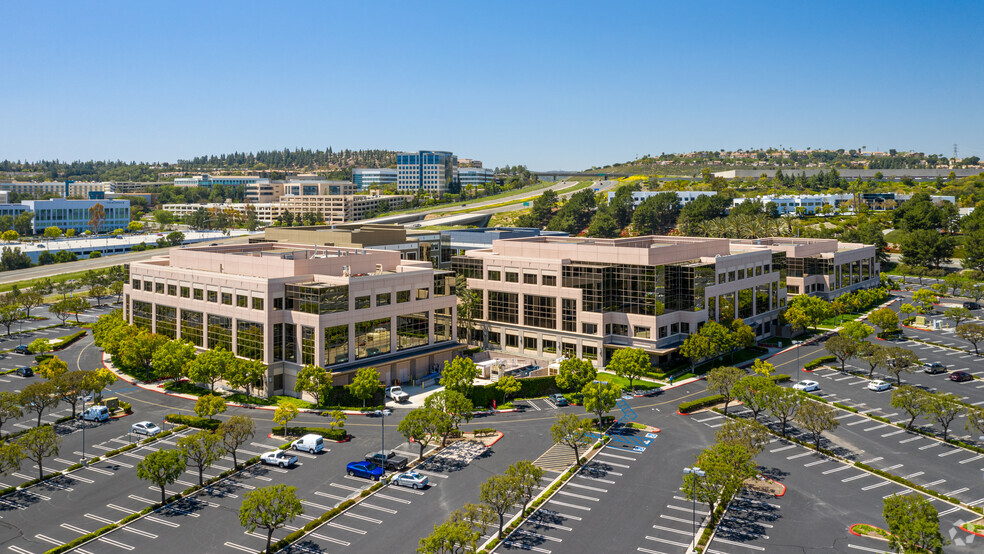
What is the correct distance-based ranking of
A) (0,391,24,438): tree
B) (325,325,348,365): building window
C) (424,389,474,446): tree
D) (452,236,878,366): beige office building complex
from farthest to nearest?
(452,236,878,366): beige office building complex
(325,325,348,365): building window
(424,389,474,446): tree
(0,391,24,438): tree

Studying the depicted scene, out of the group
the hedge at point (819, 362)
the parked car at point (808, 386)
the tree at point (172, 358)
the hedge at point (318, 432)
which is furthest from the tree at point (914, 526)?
the tree at point (172, 358)

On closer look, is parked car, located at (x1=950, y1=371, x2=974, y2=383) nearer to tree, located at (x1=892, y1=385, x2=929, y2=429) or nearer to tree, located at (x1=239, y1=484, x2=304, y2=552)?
tree, located at (x1=892, y1=385, x2=929, y2=429)

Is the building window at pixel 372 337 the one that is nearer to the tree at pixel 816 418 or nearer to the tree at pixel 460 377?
the tree at pixel 460 377

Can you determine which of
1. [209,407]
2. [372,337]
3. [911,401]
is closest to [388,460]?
[209,407]

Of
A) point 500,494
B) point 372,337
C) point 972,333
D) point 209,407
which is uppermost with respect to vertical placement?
point 372,337

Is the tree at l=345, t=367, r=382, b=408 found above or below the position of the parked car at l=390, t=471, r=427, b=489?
above

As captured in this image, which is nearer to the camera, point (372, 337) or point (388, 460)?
point (388, 460)

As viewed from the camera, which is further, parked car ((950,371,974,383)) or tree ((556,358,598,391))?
parked car ((950,371,974,383))

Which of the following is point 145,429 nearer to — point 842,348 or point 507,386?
point 507,386

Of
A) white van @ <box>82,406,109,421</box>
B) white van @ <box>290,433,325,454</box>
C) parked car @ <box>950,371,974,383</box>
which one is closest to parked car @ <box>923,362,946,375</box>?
parked car @ <box>950,371,974,383</box>
